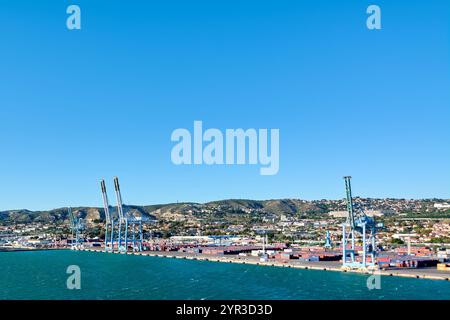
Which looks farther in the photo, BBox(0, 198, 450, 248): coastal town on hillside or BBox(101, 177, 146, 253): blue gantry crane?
BBox(0, 198, 450, 248): coastal town on hillside

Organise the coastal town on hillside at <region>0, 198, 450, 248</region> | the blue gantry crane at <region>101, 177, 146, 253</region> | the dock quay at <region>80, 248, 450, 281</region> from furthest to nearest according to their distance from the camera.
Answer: the coastal town on hillside at <region>0, 198, 450, 248</region>
the blue gantry crane at <region>101, 177, 146, 253</region>
the dock quay at <region>80, 248, 450, 281</region>

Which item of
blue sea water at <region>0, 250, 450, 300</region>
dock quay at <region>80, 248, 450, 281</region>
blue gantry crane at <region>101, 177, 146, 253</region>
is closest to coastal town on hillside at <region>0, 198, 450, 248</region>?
blue gantry crane at <region>101, 177, 146, 253</region>

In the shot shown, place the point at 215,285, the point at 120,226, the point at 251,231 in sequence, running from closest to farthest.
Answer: the point at 215,285 → the point at 120,226 → the point at 251,231

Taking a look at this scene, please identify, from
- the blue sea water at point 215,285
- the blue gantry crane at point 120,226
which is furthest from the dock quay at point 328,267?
the blue gantry crane at point 120,226

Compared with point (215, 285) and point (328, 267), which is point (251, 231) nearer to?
point (328, 267)

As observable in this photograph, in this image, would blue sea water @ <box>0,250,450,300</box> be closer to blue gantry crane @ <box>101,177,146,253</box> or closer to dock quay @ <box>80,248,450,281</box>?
dock quay @ <box>80,248,450,281</box>

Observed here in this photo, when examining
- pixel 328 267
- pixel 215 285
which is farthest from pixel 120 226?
pixel 215 285

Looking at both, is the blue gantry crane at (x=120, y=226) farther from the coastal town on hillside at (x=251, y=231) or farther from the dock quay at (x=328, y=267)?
the dock quay at (x=328, y=267)

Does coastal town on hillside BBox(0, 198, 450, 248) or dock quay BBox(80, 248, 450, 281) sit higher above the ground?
dock quay BBox(80, 248, 450, 281)

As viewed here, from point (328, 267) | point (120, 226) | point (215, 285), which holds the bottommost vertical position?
point (328, 267)
